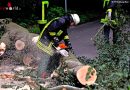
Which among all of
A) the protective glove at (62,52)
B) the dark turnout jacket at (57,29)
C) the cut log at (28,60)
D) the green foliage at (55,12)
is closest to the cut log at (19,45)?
the cut log at (28,60)

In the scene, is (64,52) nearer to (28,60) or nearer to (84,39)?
(28,60)

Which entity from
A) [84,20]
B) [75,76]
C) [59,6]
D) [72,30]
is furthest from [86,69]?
[59,6]

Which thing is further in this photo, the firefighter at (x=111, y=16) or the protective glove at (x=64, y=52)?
the firefighter at (x=111, y=16)

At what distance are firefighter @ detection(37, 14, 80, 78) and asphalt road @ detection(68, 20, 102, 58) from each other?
2177 mm

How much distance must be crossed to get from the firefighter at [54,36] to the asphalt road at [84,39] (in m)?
2.18

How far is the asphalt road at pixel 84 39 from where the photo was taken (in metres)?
12.8

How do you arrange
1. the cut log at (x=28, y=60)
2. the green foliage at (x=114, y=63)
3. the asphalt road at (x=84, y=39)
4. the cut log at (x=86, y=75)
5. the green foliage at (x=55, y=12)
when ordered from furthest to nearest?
the green foliage at (x=55, y=12)
the asphalt road at (x=84, y=39)
the cut log at (x=28, y=60)
the cut log at (x=86, y=75)
the green foliage at (x=114, y=63)

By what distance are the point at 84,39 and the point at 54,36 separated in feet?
17.3

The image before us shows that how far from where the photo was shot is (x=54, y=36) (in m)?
9.84

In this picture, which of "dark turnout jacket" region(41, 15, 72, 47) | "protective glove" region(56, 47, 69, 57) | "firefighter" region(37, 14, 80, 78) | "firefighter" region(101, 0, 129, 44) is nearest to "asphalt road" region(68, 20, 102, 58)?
"firefighter" region(101, 0, 129, 44)

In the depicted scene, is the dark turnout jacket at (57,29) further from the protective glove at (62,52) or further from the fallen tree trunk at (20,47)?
the fallen tree trunk at (20,47)

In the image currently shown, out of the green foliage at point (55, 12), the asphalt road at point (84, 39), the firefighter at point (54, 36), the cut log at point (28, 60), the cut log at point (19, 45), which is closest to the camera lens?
the firefighter at point (54, 36)

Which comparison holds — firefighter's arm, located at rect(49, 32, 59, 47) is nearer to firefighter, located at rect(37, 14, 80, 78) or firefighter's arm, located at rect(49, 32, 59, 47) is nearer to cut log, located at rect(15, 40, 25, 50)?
firefighter, located at rect(37, 14, 80, 78)

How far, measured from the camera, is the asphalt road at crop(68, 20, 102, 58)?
12768 mm
